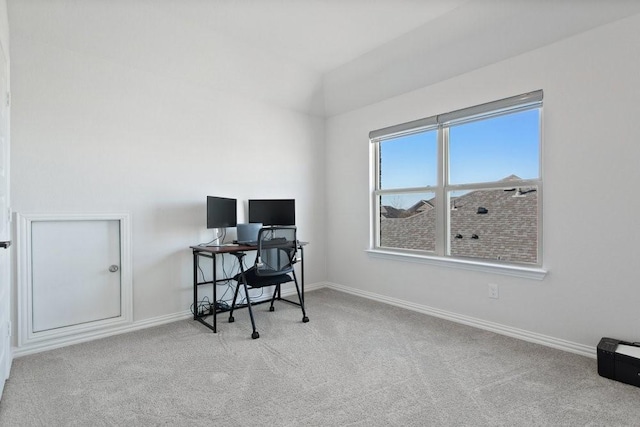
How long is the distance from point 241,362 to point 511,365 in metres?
1.90

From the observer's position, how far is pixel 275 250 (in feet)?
10.4

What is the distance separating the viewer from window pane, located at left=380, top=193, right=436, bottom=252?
3582 mm

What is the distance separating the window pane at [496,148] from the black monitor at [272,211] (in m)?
1.80

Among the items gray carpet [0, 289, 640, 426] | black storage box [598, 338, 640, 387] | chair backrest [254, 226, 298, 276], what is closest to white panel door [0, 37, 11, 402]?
gray carpet [0, 289, 640, 426]

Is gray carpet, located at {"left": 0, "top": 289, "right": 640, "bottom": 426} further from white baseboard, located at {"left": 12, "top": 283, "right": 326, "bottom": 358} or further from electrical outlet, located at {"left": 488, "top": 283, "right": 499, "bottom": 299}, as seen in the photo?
electrical outlet, located at {"left": 488, "top": 283, "right": 499, "bottom": 299}

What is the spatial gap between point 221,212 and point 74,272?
131 cm

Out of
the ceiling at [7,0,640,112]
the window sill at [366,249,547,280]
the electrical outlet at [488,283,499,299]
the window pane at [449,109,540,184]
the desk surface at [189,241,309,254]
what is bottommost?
the electrical outlet at [488,283,499,299]

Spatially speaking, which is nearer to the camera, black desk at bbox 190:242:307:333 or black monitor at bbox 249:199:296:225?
black desk at bbox 190:242:307:333

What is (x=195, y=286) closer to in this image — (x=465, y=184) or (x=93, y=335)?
(x=93, y=335)

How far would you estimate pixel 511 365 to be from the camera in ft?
7.58

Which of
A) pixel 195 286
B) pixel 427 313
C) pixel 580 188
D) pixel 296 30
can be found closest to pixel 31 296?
pixel 195 286

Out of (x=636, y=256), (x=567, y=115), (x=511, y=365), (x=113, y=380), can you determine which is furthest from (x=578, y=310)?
(x=113, y=380)

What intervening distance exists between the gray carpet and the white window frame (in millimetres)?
609

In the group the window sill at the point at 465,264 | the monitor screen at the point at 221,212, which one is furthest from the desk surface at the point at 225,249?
the window sill at the point at 465,264
